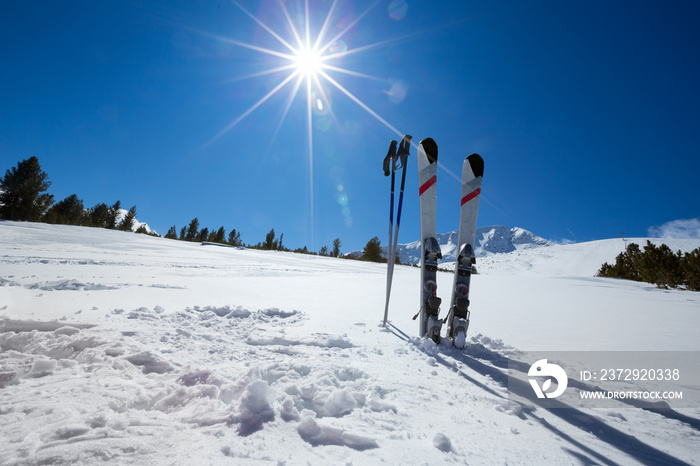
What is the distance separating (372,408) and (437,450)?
0.44 m

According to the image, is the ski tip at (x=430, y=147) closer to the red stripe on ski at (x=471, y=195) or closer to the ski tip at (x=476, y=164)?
the ski tip at (x=476, y=164)

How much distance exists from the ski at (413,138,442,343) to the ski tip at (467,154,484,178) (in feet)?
1.87

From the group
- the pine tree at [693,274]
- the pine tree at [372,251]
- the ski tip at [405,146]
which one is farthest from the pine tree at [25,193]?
the pine tree at [693,274]

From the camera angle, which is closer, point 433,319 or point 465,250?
point 433,319

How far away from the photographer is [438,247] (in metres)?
3.87

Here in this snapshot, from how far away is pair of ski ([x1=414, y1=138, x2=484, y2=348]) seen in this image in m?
3.25

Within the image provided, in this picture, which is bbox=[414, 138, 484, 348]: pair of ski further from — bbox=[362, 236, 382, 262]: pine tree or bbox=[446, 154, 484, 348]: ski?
bbox=[362, 236, 382, 262]: pine tree

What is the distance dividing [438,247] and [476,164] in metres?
1.58

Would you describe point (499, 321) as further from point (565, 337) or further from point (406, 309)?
point (406, 309)

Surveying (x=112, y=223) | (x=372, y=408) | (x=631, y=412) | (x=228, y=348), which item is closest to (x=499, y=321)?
(x=631, y=412)

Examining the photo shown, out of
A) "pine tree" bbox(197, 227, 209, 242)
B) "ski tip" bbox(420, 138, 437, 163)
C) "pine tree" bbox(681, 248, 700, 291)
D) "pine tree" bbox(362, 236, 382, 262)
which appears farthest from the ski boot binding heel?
"pine tree" bbox(197, 227, 209, 242)

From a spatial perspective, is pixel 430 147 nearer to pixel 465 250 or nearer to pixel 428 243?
pixel 428 243

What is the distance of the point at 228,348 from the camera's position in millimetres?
2393

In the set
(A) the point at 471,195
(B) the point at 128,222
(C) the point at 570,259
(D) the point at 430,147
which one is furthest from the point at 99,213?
(C) the point at 570,259
